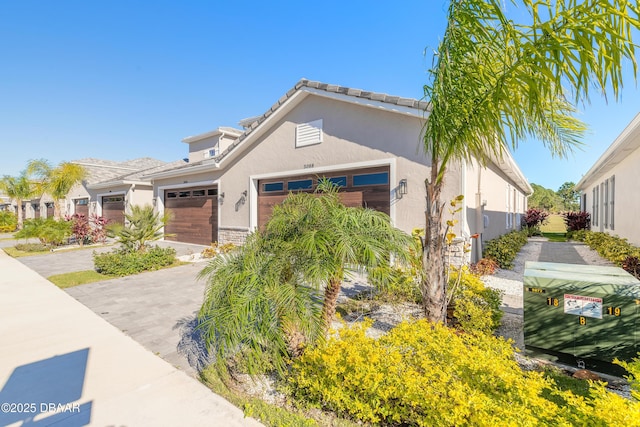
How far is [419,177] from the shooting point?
7.94 meters

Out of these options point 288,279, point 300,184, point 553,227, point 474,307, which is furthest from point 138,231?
point 553,227

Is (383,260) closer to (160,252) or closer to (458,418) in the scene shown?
(458,418)

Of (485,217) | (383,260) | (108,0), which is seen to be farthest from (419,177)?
(108,0)

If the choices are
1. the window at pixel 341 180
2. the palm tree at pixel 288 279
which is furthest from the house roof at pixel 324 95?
the palm tree at pixel 288 279

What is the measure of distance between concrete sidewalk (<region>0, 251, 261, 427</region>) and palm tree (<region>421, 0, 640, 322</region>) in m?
3.35

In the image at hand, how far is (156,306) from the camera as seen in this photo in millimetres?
5918

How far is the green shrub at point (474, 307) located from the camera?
434cm

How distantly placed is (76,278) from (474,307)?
33.8ft

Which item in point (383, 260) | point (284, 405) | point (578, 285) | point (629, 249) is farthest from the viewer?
point (629, 249)

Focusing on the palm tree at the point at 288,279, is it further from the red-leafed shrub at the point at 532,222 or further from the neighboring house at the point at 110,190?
the red-leafed shrub at the point at 532,222

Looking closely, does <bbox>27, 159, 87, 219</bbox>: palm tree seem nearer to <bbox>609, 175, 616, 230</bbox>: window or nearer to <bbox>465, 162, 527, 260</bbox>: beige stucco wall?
<bbox>465, 162, 527, 260</bbox>: beige stucco wall

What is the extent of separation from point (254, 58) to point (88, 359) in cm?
1289

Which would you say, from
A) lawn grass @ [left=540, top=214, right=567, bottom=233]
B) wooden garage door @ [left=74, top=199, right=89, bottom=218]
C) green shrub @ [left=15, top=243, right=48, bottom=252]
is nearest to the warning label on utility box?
green shrub @ [left=15, top=243, right=48, bottom=252]

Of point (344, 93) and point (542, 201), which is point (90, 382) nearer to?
point (344, 93)
